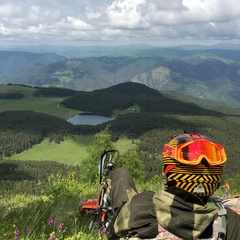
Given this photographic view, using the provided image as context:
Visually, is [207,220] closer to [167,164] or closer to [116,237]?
[167,164]

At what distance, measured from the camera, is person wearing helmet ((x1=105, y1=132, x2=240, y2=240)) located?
3.79 meters

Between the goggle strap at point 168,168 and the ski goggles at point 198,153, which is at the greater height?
the ski goggles at point 198,153

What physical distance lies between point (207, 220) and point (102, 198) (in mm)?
2985

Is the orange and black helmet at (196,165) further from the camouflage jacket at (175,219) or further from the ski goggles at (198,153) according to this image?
the camouflage jacket at (175,219)

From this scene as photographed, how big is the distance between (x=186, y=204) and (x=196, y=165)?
20.2 inches

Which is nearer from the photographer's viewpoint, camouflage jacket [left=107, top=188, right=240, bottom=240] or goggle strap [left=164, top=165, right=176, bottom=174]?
camouflage jacket [left=107, top=188, right=240, bottom=240]

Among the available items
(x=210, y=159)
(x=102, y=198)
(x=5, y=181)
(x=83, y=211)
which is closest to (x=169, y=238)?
(x=210, y=159)

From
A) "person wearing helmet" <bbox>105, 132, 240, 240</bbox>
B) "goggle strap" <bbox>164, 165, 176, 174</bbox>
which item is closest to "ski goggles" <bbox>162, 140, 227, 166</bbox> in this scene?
"person wearing helmet" <bbox>105, 132, 240, 240</bbox>

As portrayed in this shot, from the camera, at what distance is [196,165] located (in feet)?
13.0

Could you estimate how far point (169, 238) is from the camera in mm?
3840

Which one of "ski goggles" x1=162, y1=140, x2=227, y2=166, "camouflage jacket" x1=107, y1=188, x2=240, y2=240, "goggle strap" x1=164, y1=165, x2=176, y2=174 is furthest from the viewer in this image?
"goggle strap" x1=164, y1=165, x2=176, y2=174

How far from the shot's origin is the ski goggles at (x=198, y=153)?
3.97m

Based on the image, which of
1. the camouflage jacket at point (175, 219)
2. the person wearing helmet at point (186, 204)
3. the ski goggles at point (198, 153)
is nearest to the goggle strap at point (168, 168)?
the person wearing helmet at point (186, 204)

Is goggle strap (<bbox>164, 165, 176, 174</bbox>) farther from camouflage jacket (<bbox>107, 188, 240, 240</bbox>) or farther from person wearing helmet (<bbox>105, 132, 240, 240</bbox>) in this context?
camouflage jacket (<bbox>107, 188, 240, 240</bbox>)
